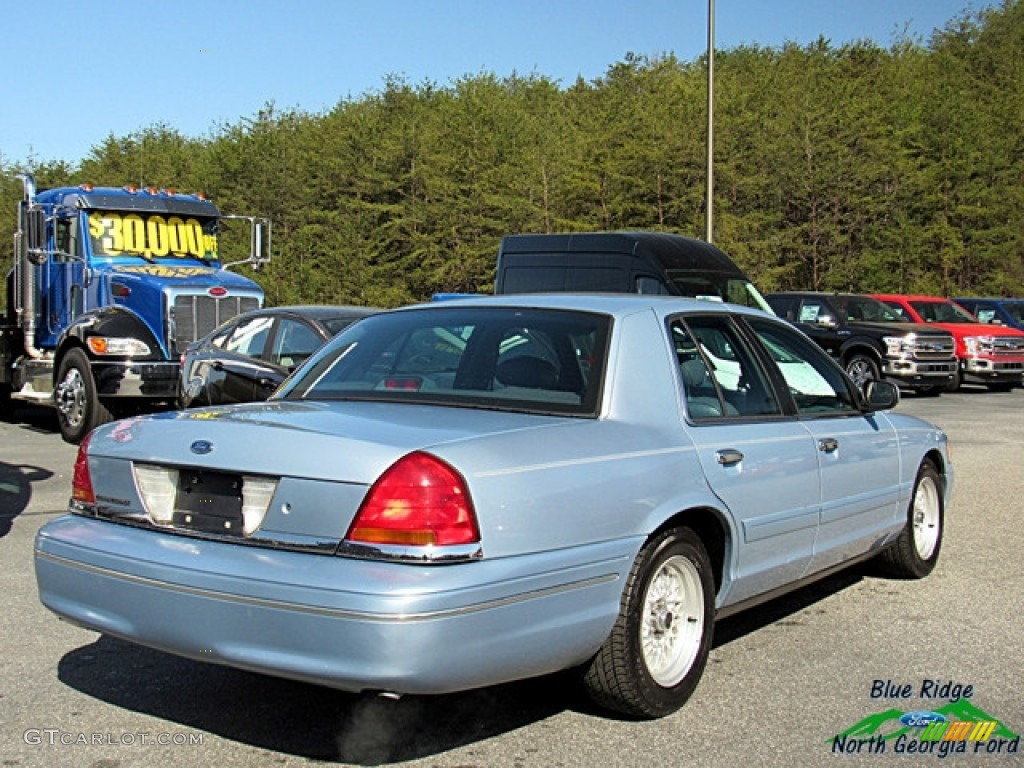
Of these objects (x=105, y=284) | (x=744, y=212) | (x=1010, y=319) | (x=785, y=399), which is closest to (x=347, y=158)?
(x=744, y=212)

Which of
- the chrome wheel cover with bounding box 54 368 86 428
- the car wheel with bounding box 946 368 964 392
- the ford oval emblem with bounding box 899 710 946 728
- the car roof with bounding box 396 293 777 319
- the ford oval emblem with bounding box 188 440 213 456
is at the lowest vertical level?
the ford oval emblem with bounding box 899 710 946 728

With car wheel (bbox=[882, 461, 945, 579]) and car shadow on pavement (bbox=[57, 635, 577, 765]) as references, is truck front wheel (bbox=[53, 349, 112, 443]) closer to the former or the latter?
car shadow on pavement (bbox=[57, 635, 577, 765])

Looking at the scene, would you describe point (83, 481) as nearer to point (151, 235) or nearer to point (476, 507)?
point (476, 507)

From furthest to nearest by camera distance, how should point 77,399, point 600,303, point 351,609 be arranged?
point 77,399
point 600,303
point 351,609

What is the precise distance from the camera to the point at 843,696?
15.5ft

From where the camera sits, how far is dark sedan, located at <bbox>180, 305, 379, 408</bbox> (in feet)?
31.6

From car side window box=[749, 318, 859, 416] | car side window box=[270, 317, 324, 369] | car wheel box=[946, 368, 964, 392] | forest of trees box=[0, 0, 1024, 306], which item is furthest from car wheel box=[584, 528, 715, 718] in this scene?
forest of trees box=[0, 0, 1024, 306]

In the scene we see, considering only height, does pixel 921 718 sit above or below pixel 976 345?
below

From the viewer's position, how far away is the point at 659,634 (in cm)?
447

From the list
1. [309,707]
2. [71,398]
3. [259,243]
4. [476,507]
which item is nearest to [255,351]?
[71,398]

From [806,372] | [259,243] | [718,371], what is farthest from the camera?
[259,243]

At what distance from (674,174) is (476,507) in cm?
4135

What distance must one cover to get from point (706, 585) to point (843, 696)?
0.73 metres

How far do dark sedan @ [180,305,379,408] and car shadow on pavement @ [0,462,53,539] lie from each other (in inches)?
56.5
